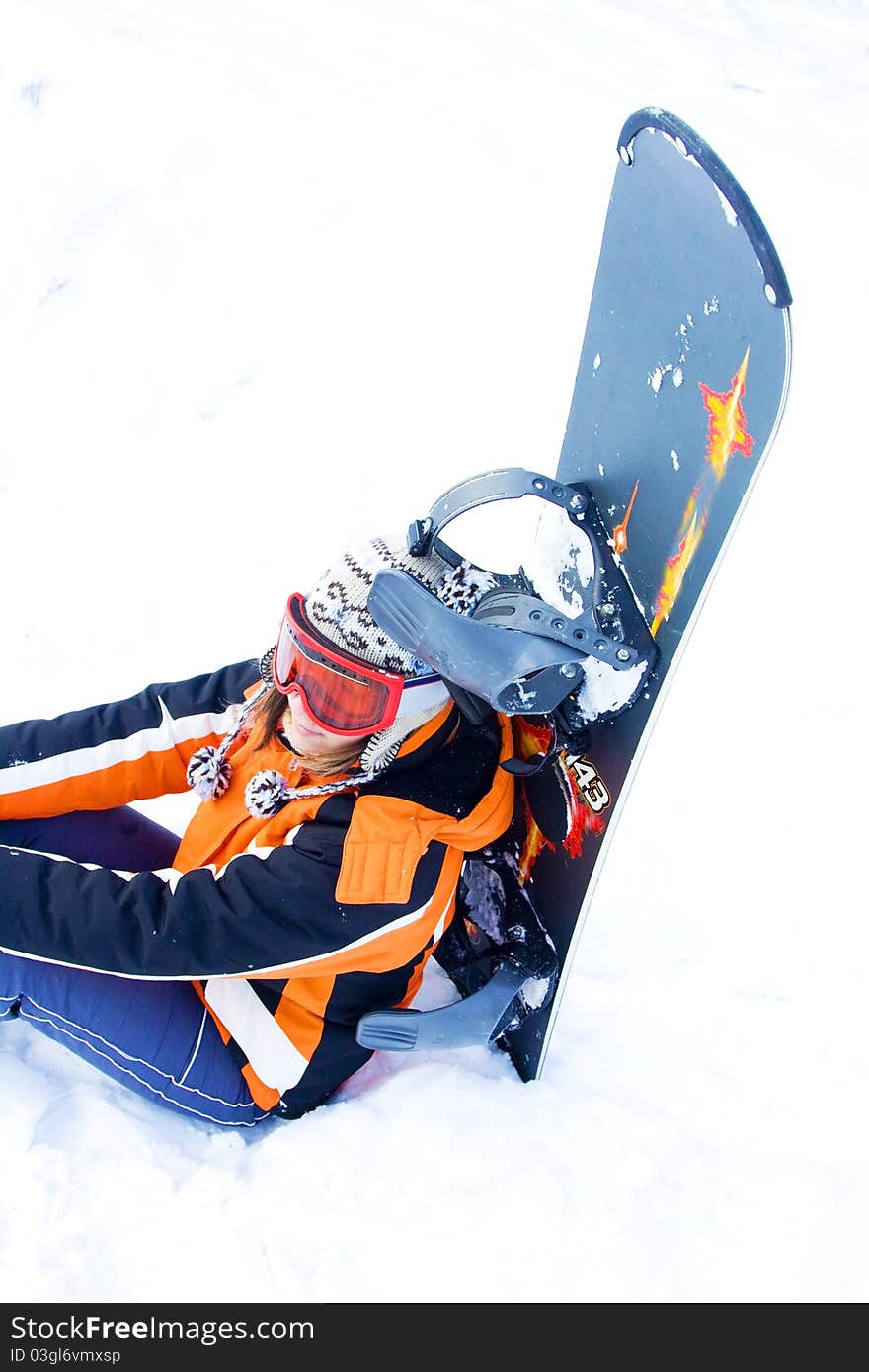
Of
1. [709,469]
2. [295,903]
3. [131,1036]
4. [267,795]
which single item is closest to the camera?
[709,469]

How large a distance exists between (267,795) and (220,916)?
24cm

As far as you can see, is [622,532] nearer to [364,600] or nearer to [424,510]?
[364,600]

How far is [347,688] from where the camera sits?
1.92m

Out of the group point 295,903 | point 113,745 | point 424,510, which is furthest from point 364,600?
point 424,510

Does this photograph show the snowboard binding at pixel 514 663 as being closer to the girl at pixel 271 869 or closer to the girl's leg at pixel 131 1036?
the girl at pixel 271 869

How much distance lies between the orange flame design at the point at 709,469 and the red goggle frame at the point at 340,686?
48 cm

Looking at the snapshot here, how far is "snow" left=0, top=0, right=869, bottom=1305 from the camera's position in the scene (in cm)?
207

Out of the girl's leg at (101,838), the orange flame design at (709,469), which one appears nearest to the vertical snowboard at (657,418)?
the orange flame design at (709,469)

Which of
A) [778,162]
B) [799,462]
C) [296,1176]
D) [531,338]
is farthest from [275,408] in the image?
[296,1176]

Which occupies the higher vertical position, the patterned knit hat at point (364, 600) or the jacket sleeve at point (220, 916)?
the patterned knit hat at point (364, 600)

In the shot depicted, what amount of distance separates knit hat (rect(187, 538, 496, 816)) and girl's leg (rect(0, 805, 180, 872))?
2.13ft

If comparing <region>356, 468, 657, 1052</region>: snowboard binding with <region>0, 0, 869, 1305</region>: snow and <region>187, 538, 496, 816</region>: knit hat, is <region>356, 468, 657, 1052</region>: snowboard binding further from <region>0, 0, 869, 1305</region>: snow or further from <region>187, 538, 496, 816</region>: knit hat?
<region>0, 0, 869, 1305</region>: snow

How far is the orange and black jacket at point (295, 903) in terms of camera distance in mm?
1912

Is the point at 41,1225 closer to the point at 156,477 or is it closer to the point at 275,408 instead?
the point at 156,477
